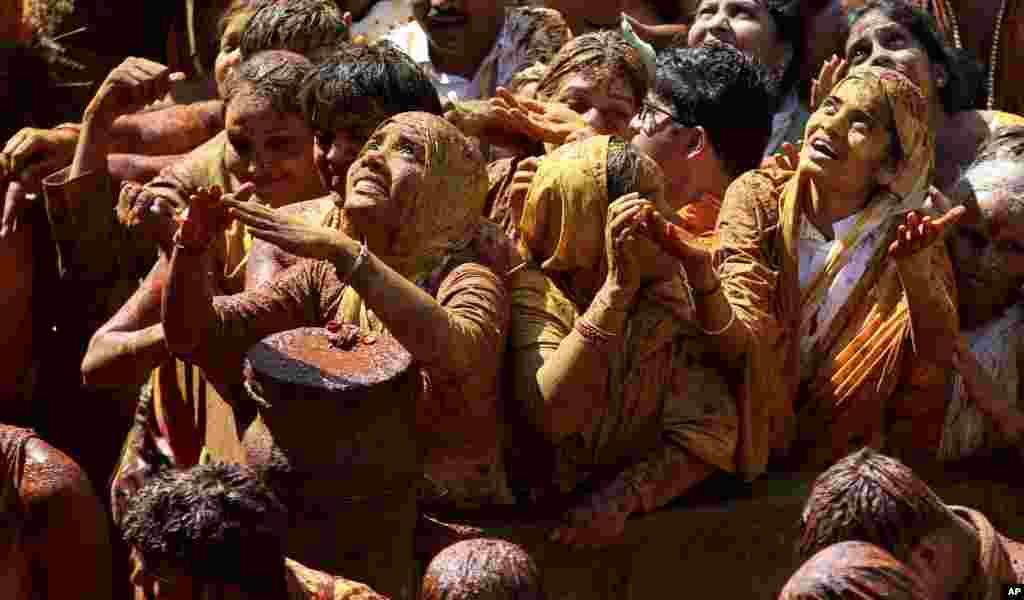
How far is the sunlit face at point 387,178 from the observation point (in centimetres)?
970

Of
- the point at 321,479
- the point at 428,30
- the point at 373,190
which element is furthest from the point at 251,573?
the point at 428,30

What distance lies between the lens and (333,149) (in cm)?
1024

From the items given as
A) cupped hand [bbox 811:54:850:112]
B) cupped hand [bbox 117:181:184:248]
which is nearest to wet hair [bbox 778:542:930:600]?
cupped hand [bbox 117:181:184:248]

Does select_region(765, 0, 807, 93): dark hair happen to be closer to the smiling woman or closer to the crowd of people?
the crowd of people

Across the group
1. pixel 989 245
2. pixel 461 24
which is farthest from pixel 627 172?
pixel 461 24

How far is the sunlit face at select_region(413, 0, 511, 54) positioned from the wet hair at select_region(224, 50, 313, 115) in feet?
4.53

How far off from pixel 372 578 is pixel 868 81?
264cm

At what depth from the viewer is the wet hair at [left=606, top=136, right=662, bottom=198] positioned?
32.6 feet

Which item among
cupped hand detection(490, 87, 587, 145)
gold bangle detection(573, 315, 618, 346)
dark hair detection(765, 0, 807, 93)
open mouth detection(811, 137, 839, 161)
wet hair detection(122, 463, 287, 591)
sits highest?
wet hair detection(122, 463, 287, 591)

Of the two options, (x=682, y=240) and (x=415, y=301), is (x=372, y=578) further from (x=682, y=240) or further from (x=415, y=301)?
(x=682, y=240)

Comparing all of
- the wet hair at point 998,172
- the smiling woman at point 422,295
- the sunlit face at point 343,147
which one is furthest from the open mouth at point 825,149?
the sunlit face at point 343,147

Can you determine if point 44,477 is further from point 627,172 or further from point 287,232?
point 627,172

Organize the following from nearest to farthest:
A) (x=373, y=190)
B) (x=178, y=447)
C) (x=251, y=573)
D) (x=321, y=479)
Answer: (x=251, y=573) < (x=321, y=479) < (x=373, y=190) < (x=178, y=447)

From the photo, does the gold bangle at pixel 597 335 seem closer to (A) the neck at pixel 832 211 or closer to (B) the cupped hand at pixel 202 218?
(B) the cupped hand at pixel 202 218
